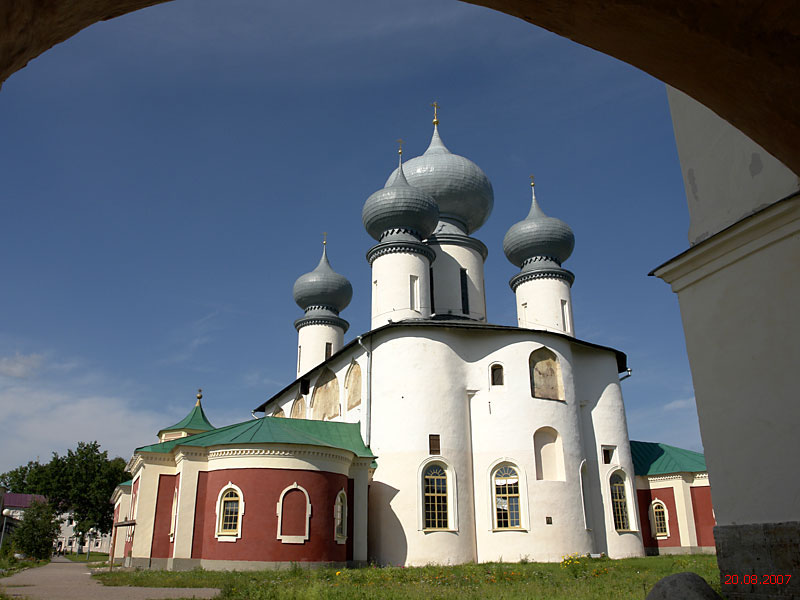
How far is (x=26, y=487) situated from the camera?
4303 centimetres

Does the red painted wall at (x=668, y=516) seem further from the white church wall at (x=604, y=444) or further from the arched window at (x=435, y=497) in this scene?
the arched window at (x=435, y=497)

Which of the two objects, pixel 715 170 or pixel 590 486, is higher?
pixel 715 170

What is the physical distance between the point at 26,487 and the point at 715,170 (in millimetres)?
47584

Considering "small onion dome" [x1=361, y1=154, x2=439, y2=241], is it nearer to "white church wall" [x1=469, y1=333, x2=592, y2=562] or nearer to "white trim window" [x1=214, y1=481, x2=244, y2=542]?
"white church wall" [x1=469, y1=333, x2=592, y2=562]

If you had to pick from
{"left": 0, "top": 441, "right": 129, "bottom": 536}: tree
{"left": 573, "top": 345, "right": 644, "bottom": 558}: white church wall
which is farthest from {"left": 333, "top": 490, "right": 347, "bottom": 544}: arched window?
{"left": 0, "top": 441, "right": 129, "bottom": 536}: tree

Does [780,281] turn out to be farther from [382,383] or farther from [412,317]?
[412,317]

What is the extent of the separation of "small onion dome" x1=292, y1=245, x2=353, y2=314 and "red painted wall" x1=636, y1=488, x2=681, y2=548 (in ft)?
51.1

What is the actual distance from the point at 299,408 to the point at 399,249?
8342 millimetres

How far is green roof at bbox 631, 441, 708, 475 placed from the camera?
24.9 m

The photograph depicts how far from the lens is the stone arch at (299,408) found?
2692 cm

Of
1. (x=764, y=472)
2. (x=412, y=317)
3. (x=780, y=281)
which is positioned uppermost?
(x=412, y=317)

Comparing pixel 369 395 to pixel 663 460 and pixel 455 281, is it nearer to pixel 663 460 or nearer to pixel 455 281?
pixel 455 281

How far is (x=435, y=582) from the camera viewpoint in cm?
1263

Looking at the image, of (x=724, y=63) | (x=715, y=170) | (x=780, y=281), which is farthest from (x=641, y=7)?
(x=715, y=170)
